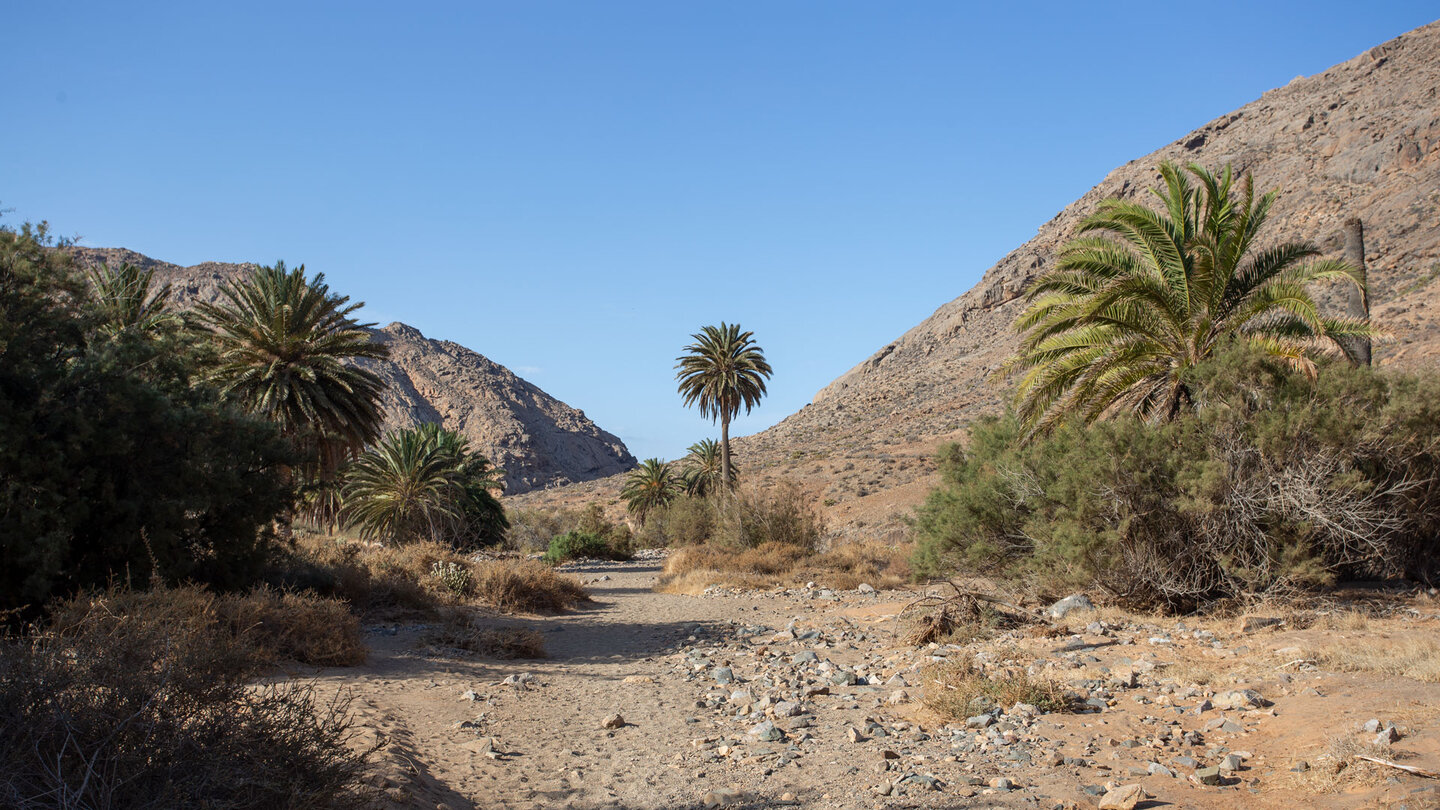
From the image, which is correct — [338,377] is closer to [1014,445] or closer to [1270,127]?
[1014,445]

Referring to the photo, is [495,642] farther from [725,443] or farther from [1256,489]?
[725,443]

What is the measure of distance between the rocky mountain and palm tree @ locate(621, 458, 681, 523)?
31805mm

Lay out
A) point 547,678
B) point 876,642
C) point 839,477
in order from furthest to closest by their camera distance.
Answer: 1. point 839,477
2. point 876,642
3. point 547,678

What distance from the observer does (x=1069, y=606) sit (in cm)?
1227

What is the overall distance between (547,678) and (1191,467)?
971cm

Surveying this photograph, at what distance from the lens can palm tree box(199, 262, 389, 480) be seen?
19.5 m

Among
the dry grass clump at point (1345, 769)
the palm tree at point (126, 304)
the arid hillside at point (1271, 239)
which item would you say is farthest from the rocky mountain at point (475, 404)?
the dry grass clump at point (1345, 769)

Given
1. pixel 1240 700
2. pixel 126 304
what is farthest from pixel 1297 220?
pixel 126 304

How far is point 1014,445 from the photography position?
16203 mm

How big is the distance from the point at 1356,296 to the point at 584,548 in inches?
1272

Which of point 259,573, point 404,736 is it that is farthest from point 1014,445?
point 259,573

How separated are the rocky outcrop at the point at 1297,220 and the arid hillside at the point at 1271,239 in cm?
13

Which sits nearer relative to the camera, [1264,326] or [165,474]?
[165,474]

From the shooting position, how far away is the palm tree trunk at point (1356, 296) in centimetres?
1272
